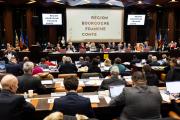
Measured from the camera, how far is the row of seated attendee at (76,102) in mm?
3545

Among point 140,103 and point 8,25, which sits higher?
point 8,25

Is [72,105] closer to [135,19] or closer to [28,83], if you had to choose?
[28,83]

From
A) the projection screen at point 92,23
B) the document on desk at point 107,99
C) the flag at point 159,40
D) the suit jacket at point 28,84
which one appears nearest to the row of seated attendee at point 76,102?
the document on desk at point 107,99

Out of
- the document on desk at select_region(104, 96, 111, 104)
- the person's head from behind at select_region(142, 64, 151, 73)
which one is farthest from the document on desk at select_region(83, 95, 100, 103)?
the person's head from behind at select_region(142, 64, 151, 73)

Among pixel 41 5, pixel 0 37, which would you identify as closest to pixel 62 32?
pixel 41 5

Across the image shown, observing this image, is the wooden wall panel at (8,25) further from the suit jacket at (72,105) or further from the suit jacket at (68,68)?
the suit jacket at (72,105)

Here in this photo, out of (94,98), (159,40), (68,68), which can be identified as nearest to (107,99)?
(94,98)

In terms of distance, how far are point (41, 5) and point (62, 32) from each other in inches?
93.3

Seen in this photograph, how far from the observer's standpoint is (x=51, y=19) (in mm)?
16797

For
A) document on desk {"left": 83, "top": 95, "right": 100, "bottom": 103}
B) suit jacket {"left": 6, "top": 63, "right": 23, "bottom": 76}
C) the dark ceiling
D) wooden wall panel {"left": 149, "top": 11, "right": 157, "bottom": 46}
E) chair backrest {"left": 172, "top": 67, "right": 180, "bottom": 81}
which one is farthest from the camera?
wooden wall panel {"left": 149, "top": 11, "right": 157, "bottom": 46}

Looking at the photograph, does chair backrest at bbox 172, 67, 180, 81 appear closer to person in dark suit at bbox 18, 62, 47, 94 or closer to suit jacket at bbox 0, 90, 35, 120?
person in dark suit at bbox 18, 62, 47, 94

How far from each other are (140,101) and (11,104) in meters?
1.64

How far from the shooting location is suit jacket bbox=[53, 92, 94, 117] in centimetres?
376

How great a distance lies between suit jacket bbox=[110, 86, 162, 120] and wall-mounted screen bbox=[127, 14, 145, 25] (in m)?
13.9
